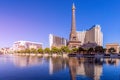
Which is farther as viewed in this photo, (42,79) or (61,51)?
(61,51)

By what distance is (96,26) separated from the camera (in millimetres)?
162625

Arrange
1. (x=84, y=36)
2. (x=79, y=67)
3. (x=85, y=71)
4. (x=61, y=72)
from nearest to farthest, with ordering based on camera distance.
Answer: (x=61, y=72) → (x=85, y=71) → (x=79, y=67) → (x=84, y=36)

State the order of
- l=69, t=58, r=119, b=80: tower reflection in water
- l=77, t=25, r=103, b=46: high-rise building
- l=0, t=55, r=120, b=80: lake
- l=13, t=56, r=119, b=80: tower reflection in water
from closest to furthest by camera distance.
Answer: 1. l=69, t=58, r=119, b=80: tower reflection in water
2. l=0, t=55, r=120, b=80: lake
3. l=13, t=56, r=119, b=80: tower reflection in water
4. l=77, t=25, r=103, b=46: high-rise building

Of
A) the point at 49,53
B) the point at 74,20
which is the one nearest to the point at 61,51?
the point at 49,53

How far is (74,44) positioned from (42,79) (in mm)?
121201

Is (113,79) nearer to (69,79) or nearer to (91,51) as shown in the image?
(69,79)

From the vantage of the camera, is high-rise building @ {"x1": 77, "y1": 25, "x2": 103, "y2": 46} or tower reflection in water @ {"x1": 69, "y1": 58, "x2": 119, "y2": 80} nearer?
tower reflection in water @ {"x1": 69, "y1": 58, "x2": 119, "y2": 80}

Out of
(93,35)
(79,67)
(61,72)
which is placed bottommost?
(61,72)

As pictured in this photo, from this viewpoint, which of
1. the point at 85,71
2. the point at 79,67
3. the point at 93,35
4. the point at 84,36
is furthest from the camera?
the point at 84,36

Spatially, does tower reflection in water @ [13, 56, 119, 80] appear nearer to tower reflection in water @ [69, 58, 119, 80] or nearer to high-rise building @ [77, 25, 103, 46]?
tower reflection in water @ [69, 58, 119, 80]

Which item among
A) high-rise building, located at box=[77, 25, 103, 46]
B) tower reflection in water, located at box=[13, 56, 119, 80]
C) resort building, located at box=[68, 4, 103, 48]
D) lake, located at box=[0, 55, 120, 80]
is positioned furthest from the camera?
high-rise building, located at box=[77, 25, 103, 46]

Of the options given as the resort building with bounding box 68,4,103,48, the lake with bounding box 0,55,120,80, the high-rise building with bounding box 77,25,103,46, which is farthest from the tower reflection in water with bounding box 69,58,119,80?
the high-rise building with bounding box 77,25,103,46

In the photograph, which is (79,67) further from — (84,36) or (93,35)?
(84,36)

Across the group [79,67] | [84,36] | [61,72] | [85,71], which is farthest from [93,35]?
[61,72]
